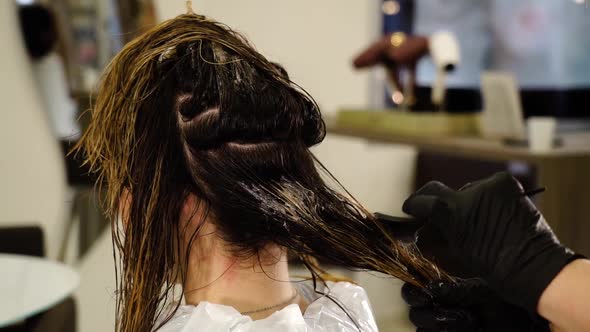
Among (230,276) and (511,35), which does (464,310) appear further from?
(511,35)

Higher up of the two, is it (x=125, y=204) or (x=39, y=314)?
(x=125, y=204)

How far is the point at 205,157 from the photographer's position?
2.88 ft

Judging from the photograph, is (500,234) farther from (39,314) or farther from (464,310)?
(39,314)

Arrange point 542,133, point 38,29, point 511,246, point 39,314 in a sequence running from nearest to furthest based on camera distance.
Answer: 1. point 511,246
2. point 39,314
3. point 542,133
4. point 38,29

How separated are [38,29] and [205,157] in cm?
201

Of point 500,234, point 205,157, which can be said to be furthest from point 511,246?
point 205,157

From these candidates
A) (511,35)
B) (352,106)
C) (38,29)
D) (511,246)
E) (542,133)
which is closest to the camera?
(511,246)

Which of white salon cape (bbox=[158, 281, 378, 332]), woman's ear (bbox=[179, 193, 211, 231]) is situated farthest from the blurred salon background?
woman's ear (bbox=[179, 193, 211, 231])

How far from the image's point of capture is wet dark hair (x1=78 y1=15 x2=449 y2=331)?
34.0 inches

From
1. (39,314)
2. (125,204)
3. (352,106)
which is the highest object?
(125,204)

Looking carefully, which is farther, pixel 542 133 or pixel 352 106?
pixel 352 106

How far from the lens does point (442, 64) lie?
2824 millimetres

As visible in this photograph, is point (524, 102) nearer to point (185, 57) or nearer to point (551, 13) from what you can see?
point (551, 13)

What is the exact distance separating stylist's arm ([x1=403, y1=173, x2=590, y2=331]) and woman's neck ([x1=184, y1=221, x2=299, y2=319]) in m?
0.20
